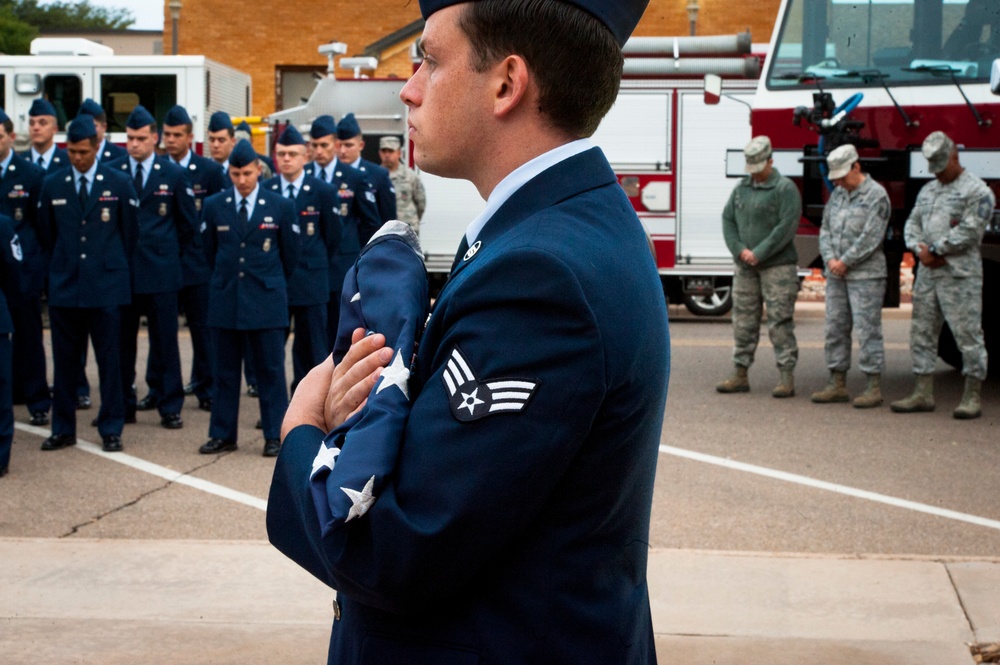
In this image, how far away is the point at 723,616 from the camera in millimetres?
4953

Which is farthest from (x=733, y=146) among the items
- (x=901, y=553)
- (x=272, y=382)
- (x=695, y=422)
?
(x=901, y=553)

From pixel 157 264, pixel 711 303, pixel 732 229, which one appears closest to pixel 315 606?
pixel 157 264

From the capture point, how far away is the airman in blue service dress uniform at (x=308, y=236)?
365 inches

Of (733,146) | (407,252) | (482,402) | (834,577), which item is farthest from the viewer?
(733,146)

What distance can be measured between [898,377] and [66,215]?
→ 718 cm

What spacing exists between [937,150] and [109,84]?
1215cm

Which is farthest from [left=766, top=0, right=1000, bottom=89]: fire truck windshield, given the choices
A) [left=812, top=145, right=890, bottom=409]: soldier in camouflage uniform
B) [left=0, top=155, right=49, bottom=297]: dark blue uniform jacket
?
[left=0, top=155, right=49, bottom=297]: dark blue uniform jacket

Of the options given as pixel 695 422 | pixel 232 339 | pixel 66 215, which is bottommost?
pixel 695 422

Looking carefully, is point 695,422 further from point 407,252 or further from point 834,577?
point 407,252

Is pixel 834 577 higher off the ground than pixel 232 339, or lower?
lower

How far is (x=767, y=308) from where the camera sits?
1045cm

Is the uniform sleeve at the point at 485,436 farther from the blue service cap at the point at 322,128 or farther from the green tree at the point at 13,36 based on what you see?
the green tree at the point at 13,36

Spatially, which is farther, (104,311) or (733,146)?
(733,146)

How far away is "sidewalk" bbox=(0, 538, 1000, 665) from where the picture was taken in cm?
457
